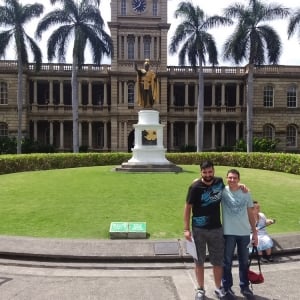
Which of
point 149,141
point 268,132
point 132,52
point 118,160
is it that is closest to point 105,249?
point 149,141

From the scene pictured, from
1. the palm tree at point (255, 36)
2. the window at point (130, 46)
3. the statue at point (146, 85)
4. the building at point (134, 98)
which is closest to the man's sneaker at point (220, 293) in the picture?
the statue at point (146, 85)

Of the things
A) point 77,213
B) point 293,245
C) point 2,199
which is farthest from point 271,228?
point 2,199

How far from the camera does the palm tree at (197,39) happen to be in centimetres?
3300

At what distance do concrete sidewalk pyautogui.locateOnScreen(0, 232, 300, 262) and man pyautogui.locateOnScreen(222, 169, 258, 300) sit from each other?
1.74m

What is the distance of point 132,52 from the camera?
43469 mm

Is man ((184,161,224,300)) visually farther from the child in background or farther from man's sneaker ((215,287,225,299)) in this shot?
the child in background

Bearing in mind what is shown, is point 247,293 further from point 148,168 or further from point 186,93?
point 186,93

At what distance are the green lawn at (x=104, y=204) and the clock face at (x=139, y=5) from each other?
30557 mm

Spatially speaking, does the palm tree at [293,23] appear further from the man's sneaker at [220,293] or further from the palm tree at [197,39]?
the man's sneaker at [220,293]

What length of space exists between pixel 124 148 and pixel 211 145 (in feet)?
33.2

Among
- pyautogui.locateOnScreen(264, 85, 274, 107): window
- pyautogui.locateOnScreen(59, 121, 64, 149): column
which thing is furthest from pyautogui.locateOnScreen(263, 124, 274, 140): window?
pyautogui.locateOnScreen(59, 121, 64, 149): column

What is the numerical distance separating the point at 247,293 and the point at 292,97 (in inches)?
1701

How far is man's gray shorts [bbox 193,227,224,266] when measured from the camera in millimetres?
5352

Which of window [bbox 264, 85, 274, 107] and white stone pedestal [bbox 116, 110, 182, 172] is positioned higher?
window [bbox 264, 85, 274, 107]
